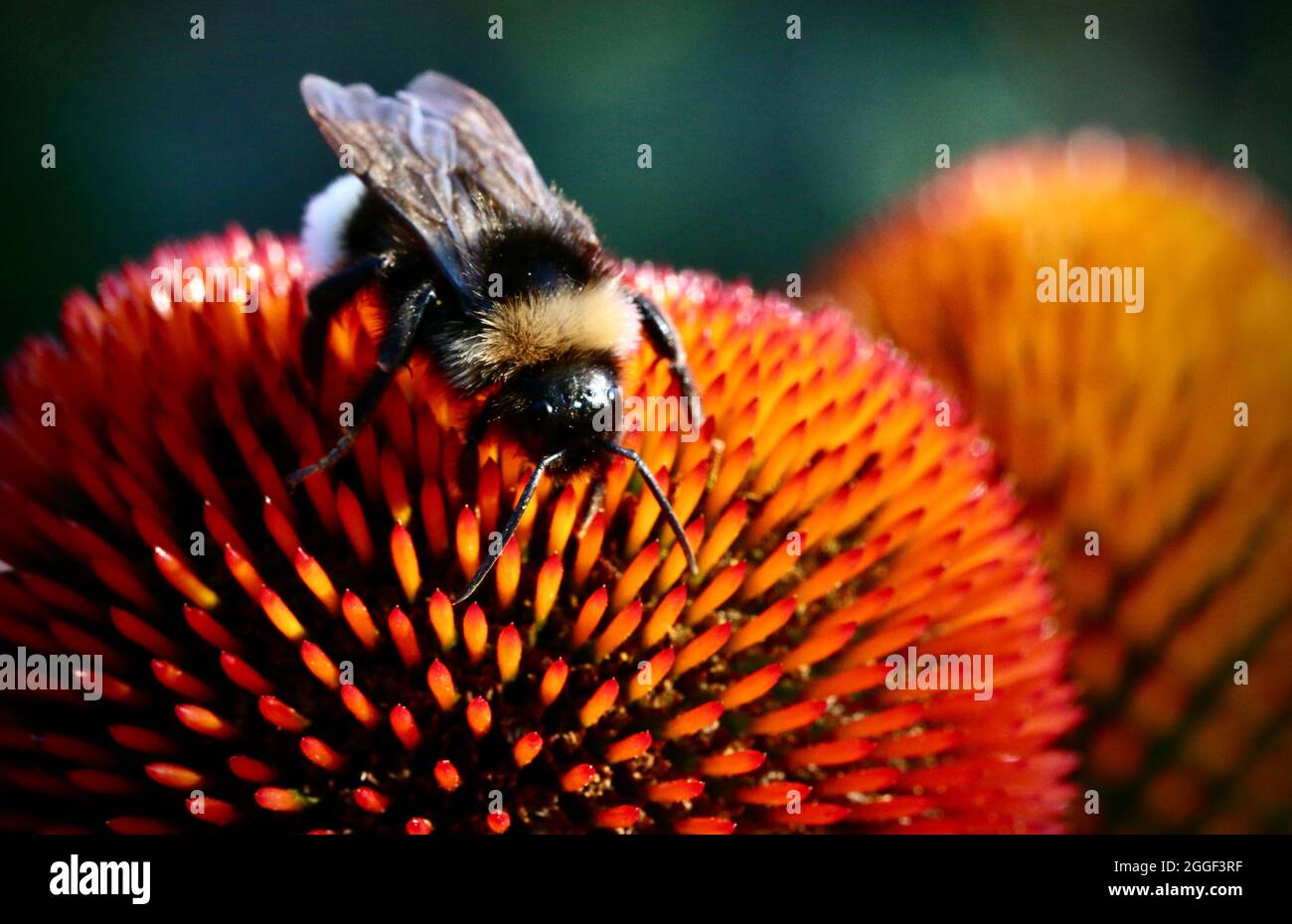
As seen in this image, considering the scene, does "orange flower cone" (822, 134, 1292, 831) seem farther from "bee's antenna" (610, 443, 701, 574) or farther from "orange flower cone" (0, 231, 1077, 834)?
"bee's antenna" (610, 443, 701, 574)

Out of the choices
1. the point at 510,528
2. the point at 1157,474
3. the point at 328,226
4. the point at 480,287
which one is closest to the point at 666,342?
the point at 480,287

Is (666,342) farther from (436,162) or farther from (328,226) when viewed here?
(328,226)

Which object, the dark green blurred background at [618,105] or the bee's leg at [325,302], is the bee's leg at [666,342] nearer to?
the bee's leg at [325,302]

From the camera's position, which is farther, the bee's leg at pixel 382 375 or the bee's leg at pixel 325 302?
the bee's leg at pixel 325 302

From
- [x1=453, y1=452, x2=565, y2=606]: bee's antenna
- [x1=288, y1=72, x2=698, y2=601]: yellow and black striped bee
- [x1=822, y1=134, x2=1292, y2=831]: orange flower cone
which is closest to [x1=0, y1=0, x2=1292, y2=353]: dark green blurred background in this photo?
[x1=822, y1=134, x2=1292, y2=831]: orange flower cone

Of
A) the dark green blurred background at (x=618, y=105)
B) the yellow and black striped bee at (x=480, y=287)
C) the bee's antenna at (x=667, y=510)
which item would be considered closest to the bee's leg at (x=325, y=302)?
the yellow and black striped bee at (x=480, y=287)
